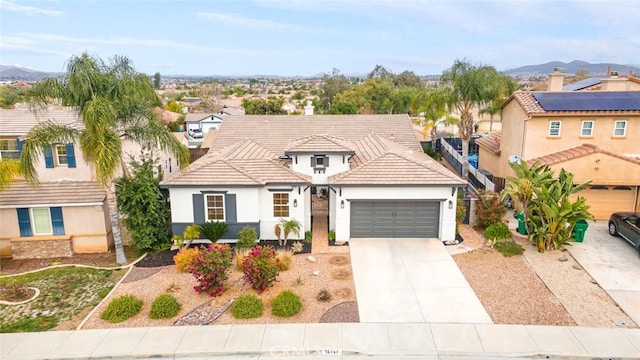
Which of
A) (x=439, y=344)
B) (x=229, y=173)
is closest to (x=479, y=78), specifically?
(x=229, y=173)

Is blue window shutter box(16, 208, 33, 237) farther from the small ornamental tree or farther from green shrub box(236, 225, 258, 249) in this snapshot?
green shrub box(236, 225, 258, 249)

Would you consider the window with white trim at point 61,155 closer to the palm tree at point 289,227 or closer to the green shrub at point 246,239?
the green shrub at point 246,239

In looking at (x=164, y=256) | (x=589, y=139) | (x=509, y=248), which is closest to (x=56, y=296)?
(x=164, y=256)

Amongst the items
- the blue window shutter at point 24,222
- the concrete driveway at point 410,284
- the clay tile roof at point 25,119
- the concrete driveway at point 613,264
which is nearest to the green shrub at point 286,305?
the concrete driveway at point 410,284

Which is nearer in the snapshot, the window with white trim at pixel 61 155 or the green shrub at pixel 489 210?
the green shrub at pixel 489 210

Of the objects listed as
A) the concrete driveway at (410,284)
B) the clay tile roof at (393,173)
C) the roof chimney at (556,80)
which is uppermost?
the roof chimney at (556,80)

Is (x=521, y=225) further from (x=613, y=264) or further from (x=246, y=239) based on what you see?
(x=246, y=239)
